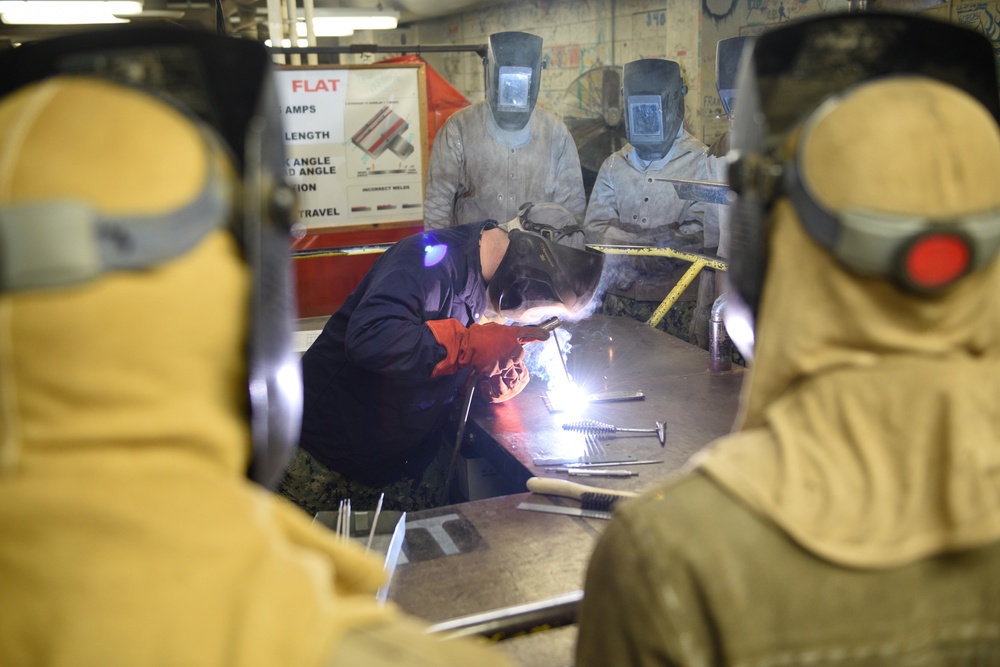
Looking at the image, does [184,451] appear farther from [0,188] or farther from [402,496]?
[402,496]

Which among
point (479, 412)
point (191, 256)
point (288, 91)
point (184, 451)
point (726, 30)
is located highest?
point (726, 30)

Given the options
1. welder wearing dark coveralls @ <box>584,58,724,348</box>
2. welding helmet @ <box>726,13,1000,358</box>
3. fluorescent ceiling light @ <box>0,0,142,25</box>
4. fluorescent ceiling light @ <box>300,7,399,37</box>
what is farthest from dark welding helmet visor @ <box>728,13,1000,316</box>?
fluorescent ceiling light @ <box>300,7,399,37</box>

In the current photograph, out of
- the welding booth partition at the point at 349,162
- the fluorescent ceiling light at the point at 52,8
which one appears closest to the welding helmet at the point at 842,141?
the welding booth partition at the point at 349,162

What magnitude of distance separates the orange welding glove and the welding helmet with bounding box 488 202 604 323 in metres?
0.14

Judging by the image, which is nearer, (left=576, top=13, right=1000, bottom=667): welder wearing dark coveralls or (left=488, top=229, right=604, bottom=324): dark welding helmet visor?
(left=576, top=13, right=1000, bottom=667): welder wearing dark coveralls

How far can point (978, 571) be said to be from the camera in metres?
1.04

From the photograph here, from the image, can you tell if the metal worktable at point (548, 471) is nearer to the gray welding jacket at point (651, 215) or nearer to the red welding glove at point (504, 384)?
the red welding glove at point (504, 384)

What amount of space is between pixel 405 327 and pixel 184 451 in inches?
89.6

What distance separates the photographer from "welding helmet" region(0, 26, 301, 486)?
2.46 ft

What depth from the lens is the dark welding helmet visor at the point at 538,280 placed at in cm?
339

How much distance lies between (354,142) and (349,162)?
0.42 feet

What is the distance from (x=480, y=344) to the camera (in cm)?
328

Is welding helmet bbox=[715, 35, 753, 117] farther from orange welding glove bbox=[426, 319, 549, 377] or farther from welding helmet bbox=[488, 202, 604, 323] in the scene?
orange welding glove bbox=[426, 319, 549, 377]

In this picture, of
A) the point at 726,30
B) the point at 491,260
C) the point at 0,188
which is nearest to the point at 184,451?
A: the point at 0,188
